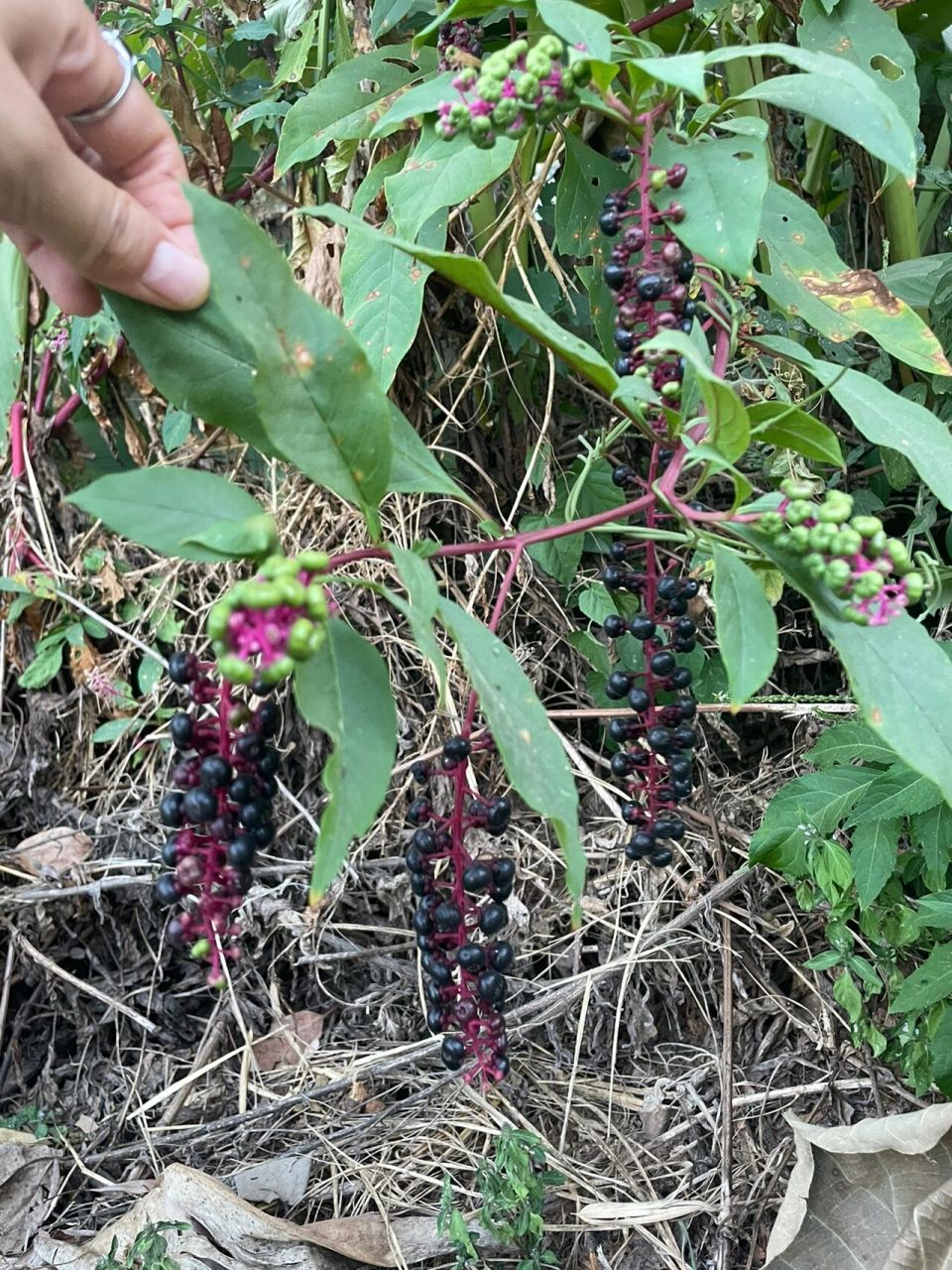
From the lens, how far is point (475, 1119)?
4.29 ft

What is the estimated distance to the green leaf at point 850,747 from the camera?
1.21m

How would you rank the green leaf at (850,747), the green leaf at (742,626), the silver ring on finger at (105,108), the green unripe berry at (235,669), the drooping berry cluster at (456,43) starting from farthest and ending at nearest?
the green leaf at (850,747)
the drooping berry cluster at (456,43)
the silver ring on finger at (105,108)
the green leaf at (742,626)
the green unripe berry at (235,669)

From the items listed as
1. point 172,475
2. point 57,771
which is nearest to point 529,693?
point 172,475

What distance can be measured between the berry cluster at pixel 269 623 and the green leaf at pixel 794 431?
0.47 meters

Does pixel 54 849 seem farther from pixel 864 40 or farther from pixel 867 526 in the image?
pixel 864 40

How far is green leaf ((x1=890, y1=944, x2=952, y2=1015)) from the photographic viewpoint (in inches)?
43.0

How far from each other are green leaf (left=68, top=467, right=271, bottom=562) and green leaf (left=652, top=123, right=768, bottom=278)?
501 mm

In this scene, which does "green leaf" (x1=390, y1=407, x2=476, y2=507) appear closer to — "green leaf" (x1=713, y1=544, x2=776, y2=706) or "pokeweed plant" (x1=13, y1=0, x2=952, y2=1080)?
"pokeweed plant" (x1=13, y1=0, x2=952, y2=1080)

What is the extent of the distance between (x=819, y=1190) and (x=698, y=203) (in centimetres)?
109

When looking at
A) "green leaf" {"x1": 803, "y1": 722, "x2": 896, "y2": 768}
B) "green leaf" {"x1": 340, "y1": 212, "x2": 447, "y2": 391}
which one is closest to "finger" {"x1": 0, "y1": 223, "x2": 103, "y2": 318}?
"green leaf" {"x1": 340, "y1": 212, "x2": 447, "y2": 391}

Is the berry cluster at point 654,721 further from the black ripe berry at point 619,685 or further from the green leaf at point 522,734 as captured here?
the green leaf at point 522,734

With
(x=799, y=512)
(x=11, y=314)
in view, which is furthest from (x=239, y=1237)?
(x=11, y=314)

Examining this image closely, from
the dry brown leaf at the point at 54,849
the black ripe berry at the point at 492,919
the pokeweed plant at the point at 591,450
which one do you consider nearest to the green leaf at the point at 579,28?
the pokeweed plant at the point at 591,450

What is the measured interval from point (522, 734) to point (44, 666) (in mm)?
1307
